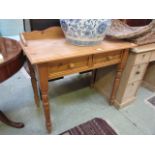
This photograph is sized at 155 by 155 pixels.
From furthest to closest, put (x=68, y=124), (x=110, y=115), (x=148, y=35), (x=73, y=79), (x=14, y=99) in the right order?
(x=73, y=79), (x=14, y=99), (x=110, y=115), (x=68, y=124), (x=148, y=35)

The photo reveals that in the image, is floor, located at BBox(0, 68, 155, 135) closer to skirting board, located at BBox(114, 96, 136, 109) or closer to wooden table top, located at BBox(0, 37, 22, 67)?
skirting board, located at BBox(114, 96, 136, 109)

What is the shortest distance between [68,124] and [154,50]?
1.04 m

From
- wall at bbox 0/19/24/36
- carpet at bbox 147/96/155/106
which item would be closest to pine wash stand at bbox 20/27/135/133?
carpet at bbox 147/96/155/106

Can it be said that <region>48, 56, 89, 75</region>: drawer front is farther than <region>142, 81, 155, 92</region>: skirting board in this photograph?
No

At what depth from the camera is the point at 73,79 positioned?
2.09 metres

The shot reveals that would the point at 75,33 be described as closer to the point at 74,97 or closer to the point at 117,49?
the point at 117,49

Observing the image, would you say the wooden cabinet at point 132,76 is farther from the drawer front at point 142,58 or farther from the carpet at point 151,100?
the carpet at point 151,100

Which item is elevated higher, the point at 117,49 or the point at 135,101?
the point at 117,49

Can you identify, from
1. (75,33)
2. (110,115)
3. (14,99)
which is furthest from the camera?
(14,99)

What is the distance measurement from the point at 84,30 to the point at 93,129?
2.82 ft

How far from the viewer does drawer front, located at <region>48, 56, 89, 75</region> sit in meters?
0.97

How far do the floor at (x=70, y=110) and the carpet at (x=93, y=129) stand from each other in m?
0.05
